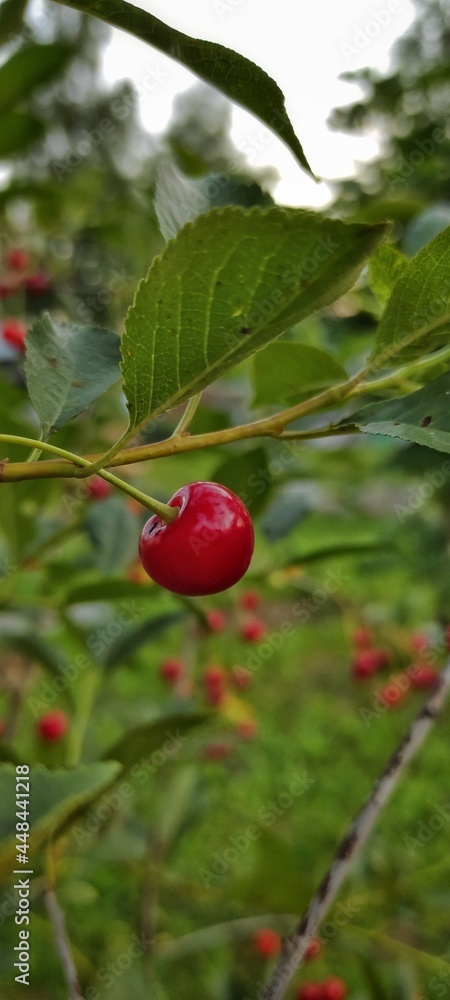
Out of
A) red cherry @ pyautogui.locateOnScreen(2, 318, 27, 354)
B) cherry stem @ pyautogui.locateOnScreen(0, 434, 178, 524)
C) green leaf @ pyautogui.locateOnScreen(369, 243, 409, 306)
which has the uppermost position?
red cherry @ pyautogui.locateOnScreen(2, 318, 27, 354)

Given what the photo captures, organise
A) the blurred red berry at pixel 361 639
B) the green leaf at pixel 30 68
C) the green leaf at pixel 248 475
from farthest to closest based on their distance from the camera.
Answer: the blurred red berry at pixel 361 639 < the green leaf at pixel 30 68 < the green leaf at pixel 248 475

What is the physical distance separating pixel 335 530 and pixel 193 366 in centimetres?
720

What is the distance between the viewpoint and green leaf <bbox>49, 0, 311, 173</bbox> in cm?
60

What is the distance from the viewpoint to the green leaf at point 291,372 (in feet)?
3.22

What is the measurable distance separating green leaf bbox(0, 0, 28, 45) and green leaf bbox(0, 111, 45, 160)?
3.20ft

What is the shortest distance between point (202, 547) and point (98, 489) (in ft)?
5.45

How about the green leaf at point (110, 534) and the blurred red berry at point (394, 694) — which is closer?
the green leaf at point (110, 534)

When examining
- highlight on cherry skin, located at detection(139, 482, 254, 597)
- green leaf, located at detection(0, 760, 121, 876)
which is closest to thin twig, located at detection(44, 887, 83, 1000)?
green leaf, located at detection(0, 760, 121, 876)

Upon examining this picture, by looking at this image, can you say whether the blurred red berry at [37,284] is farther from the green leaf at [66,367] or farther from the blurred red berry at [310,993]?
the blurred red berry at [310,993]

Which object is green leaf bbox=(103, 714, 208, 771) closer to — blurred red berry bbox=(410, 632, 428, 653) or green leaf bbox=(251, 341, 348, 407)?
green leaf bbox=(251, 341, 348, 407)

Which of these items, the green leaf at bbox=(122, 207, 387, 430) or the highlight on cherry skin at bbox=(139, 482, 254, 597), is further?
the highlight on cherry skin at bbox=(139, 482, 254, 597)

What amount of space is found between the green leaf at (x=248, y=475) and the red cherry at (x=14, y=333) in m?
1.48

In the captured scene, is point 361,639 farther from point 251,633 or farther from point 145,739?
point 145,739

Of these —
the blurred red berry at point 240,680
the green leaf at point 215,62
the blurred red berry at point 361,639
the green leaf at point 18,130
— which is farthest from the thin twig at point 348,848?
the blurred red berry at point 361,639
